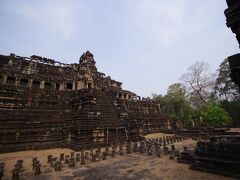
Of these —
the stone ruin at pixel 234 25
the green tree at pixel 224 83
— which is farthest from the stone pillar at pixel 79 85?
the green tree at pixel 224 83

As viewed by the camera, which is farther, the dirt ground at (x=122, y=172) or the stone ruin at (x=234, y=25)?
the dirt ground at (x=122, y=172)

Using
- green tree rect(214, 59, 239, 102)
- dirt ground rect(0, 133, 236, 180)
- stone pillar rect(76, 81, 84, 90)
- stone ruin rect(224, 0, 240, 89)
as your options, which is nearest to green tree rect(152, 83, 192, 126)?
green tree rect(214, 59, 239, 102)

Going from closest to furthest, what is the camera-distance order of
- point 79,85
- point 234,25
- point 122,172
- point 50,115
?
1. point 234,25
2. point 122,172
3. point 50,115
4. point 79,85

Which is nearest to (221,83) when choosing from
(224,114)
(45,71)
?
(224,114)

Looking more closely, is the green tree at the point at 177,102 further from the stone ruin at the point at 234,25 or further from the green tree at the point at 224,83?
the stone ruin at the point at 234,25

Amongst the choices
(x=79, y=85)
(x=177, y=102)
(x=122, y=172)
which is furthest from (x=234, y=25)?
(x=177, y=102)

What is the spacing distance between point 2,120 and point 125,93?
2496 centimetres

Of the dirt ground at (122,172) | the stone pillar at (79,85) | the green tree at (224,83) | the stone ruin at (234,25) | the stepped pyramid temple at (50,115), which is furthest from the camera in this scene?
the green tree at (224,83)

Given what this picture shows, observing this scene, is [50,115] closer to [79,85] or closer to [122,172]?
[79,85]

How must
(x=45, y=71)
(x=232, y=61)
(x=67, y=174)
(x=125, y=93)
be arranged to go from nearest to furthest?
(x=232, y=61) < (x=67, y=174) < (x=45, y=71) < (x=125, y=93)

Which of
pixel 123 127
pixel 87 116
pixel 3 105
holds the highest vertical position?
pixel 3 105

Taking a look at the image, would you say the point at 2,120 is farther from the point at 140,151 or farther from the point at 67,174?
the point at 140,151

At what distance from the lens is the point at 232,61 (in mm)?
3912

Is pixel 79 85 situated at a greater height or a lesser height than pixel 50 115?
greater
